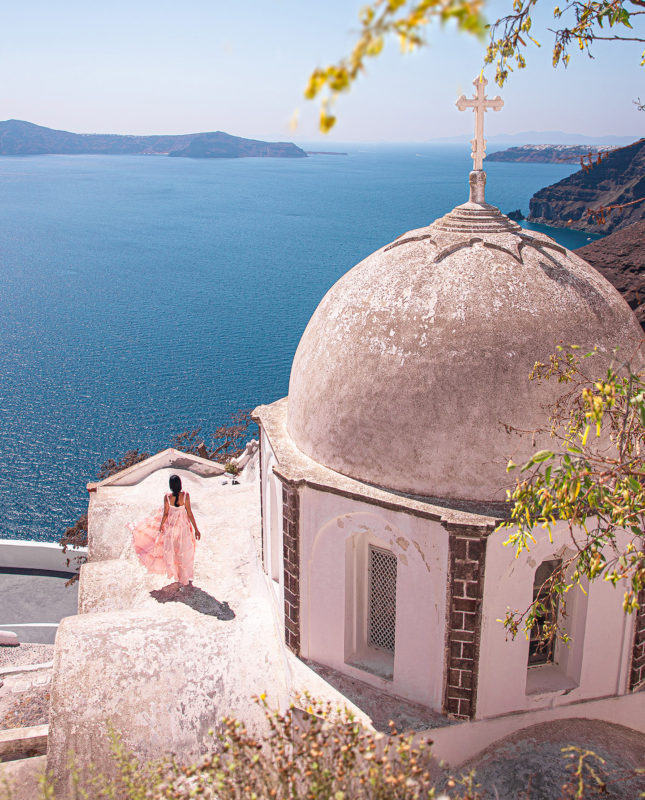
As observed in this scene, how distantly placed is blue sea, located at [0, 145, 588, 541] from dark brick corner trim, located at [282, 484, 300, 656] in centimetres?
1986

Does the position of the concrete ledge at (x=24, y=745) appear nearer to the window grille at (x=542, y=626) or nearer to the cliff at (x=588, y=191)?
the window grille at (x=542, y=626)

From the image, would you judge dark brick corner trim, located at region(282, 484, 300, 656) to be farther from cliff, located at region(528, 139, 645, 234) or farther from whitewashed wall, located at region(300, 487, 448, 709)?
cliff, located at region(528, 139, 645, 234)

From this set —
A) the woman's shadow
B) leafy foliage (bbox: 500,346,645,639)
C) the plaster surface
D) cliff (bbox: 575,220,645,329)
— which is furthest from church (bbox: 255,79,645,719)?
cliff (bbox: 575,220,645,329)

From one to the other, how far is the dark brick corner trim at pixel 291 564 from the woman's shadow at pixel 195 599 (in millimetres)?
1231

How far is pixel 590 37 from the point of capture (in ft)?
24.8

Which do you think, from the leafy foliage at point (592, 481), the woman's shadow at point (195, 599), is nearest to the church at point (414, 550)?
the leafy foliage at point (592, 481)

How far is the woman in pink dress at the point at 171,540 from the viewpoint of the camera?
10281 millimetres

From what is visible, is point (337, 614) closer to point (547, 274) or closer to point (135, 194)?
point (547, 274)

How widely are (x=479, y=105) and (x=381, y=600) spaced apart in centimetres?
552

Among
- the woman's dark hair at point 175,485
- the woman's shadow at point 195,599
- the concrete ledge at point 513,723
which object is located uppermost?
the woman's dark hair at point 175,485

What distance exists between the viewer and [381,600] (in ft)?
27.6

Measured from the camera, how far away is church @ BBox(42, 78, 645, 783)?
24.0ft

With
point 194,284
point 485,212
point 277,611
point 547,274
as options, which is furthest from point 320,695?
point 194,284

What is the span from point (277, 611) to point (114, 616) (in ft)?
6.37
